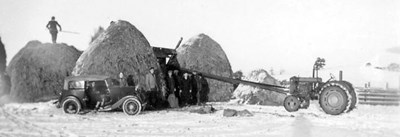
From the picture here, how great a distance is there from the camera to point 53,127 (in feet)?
23.6

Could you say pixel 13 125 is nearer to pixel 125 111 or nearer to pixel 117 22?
pixel 125 111

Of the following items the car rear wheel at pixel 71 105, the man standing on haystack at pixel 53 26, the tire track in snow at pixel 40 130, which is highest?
the man standing on haystack at pixel 53 26

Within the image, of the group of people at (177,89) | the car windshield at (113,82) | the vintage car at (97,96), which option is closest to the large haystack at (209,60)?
the group of people at (177,89)

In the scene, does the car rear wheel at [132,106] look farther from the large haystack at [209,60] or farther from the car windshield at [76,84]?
the large haystack at [209,60]

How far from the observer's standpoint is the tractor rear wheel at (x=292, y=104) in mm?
11633

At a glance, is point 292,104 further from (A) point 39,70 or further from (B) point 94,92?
(A) point 39,70

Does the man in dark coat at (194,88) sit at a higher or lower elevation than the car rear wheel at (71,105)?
higher

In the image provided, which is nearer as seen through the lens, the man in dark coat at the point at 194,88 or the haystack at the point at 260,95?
the man in dark coat at the point at 194,88

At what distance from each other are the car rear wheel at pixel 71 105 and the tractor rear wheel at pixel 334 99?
24.4ft

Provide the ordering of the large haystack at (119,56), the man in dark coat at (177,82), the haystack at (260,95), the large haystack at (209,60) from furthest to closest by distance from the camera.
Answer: the large haystack at (209,60) → the haystack at (260,95) → the man in dark coat at (177,82) → the large haystack at (119,56)

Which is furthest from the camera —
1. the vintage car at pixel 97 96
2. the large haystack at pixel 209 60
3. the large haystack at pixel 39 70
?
the large haystack at pixel 209 60

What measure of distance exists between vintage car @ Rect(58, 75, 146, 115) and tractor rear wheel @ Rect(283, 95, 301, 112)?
479 centimetres

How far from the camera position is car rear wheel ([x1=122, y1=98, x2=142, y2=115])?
10.4 meters

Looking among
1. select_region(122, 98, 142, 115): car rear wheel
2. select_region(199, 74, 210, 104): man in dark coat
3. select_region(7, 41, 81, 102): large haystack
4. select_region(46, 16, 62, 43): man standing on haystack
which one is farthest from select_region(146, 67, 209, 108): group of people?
select_region(7, 41, 81, 102): large haystack
